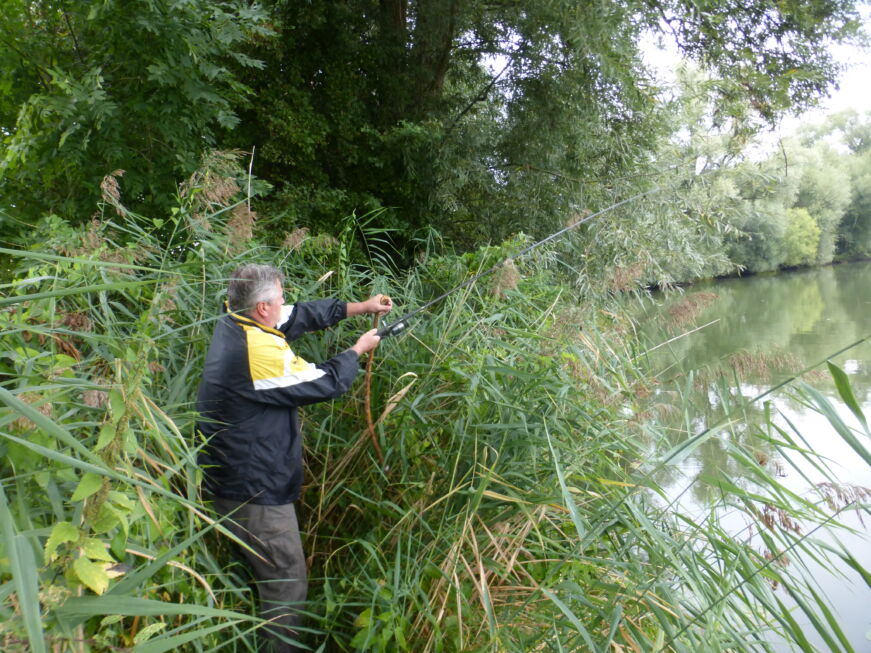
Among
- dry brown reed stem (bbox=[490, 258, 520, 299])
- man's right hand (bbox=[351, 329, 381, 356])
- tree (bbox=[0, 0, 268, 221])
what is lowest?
man's right hand (bbox=[351, 329, 381, 356])

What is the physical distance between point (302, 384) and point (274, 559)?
2.12ft

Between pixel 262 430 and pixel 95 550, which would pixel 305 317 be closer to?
pixel 262 430

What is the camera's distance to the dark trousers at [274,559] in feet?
7.85

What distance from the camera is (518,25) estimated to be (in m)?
7.13

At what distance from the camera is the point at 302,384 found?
2.42 m

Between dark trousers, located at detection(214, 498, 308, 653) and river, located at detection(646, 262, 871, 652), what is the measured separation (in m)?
1.46

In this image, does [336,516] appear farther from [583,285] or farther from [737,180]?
[737,180]

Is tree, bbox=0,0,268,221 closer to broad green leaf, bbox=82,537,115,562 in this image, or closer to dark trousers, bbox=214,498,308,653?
dark trousers, bbox=214,498,308,653

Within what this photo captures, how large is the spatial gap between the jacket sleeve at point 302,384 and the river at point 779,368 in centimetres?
126

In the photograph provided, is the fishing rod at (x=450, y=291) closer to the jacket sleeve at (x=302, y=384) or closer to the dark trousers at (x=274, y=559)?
the jacket sleeve at (x=302, y=384)

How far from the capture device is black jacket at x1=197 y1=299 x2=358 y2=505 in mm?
2391

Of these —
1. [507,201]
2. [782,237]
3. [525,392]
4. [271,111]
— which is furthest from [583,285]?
[782,237]

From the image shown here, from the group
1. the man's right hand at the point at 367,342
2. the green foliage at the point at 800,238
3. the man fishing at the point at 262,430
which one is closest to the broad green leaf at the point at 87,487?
the man fishing at the point at 262,430

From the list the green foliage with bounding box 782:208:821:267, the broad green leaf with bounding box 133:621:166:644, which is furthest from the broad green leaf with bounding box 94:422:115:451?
the green foliage with bounding box 782:208:821:267
